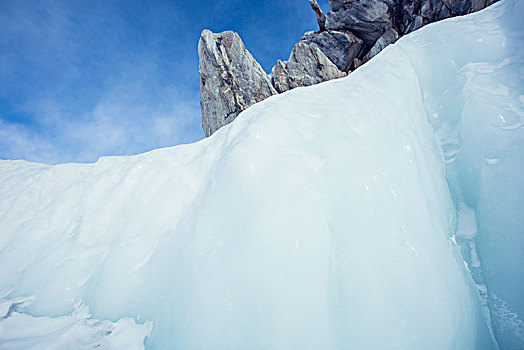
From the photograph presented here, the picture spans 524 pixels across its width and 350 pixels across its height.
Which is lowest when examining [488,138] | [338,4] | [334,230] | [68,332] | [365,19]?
[68,332]

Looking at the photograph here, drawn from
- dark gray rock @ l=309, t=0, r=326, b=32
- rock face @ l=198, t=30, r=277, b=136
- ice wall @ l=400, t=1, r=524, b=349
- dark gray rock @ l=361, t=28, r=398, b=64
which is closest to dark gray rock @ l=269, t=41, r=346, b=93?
rock face @ l=198, t=30, r=277, b=136

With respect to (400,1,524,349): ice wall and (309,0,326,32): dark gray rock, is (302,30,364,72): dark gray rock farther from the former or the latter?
(400,1,524,349): ice wall

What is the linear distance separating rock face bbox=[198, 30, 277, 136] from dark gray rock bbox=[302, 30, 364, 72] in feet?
20.1

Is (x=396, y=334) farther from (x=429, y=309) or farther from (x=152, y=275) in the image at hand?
(x=152, y=275)

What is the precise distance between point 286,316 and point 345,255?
0.44 meters

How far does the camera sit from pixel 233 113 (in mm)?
14117

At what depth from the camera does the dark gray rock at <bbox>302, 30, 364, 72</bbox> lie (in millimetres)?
16141

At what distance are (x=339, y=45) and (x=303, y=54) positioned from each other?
4417mm

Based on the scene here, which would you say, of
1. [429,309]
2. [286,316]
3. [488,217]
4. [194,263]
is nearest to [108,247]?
[194,263]

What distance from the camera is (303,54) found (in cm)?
1418

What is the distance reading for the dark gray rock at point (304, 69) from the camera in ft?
45.1

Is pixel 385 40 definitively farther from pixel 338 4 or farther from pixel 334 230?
pixel 334 230

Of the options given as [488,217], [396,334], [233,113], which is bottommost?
[396,334]

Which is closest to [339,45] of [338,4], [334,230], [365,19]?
[365,19]
